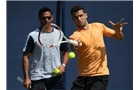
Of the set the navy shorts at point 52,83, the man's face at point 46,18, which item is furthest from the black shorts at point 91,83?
the man's face at point 46,18

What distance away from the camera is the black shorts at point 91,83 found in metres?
5.89

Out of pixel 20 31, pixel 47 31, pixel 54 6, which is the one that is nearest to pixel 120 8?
pixel 54 6

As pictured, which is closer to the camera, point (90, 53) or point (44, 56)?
point (90, 53)

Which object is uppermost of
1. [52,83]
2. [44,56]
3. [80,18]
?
[80,18]

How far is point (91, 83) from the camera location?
592cm

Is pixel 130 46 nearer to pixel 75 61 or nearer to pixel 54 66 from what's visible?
pixel 75 61

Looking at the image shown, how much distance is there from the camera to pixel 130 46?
8.40 metres

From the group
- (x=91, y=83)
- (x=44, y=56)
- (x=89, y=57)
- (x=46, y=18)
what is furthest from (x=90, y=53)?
(x=46, y=18)

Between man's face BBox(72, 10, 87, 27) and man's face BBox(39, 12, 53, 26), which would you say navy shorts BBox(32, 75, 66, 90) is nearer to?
man's face BBox(39, 12, 53, 26)

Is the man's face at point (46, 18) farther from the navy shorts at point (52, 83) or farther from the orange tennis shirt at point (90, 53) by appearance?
the navy shorts at point (52, 83)

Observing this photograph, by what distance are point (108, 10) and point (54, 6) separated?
2.90 ft

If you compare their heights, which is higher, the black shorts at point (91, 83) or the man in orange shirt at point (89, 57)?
the man in orange shirt at point (89, 57)

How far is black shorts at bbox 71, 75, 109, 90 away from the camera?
5891 millimetres

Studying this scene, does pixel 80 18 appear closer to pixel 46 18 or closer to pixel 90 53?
pixel 90 53
